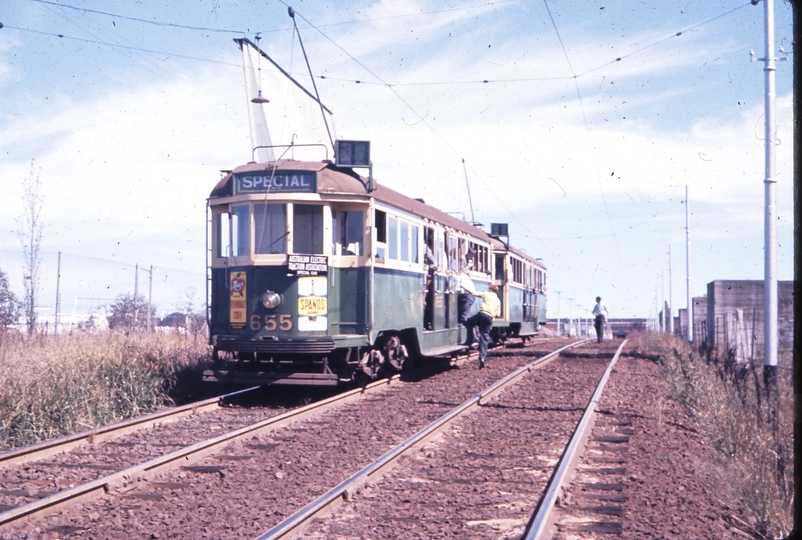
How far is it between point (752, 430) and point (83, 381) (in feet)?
25.0

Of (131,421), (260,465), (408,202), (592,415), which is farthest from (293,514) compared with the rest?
(408,202)

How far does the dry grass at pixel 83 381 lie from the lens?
28.2 ft

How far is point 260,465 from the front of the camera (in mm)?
6953

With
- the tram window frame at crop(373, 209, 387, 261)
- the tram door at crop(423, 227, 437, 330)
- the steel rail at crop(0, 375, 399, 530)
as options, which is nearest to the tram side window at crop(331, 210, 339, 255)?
the tram window frame at crop(373, 209, 387, 261)

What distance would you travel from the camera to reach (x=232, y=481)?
639 centimetres

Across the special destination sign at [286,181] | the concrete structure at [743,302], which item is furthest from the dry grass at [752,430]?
the concrete structure at [743,302]

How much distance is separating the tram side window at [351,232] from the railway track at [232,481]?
229 centimetres

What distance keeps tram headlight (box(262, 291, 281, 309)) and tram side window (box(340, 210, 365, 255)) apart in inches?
45.1

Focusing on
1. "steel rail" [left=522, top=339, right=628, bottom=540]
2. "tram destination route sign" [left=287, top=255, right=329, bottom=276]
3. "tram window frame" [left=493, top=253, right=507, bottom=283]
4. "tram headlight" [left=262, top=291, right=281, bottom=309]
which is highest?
"tram window frame" [left=493, top=253, right=507, bottom=283]

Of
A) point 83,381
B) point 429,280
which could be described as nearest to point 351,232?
point 429,280

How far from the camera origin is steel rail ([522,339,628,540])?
4.87m

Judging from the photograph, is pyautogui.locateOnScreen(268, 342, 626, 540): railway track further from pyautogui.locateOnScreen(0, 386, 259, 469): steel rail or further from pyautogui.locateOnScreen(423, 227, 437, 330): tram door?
pyautogui.locateOnScreen(423, 227, 437, 330): tram door

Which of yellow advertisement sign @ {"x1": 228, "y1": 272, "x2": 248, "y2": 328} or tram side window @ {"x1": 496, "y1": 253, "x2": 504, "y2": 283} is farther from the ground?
tram side window @ {"x1": 496, "y1": 253, "x2": 504, "y2": 283}

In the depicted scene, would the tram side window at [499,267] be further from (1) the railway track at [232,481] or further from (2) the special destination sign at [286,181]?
(1) the railway track at [232,481]
